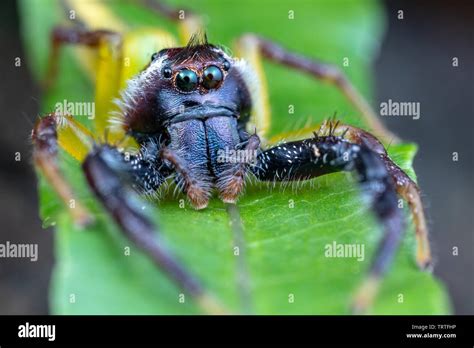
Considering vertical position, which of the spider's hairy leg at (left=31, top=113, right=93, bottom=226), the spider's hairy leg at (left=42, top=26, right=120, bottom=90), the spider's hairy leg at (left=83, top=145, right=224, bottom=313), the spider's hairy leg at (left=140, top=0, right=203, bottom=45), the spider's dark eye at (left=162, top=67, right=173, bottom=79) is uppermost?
the spider's hairy leg at (left=140, top=0, right=203, bottom=45)

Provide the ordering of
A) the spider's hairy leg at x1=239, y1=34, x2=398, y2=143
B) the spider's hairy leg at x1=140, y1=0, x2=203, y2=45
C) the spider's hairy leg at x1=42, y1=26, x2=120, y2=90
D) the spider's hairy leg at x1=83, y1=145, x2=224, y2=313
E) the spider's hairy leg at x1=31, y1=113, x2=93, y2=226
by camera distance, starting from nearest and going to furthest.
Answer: the spider's hairy leg at x1=83, y1=145, x2=224, y2=313 < the spider's hairy leg at x1=31, y1=113, x2=93, y2=226 < the spider's hairy leg at x1=42, y1=26, x2=120, y2=90 < the spider's hairy leg at x1=239, y1=34, x2=398, y2=143 < the spider's hairy leg at x1=140, y1=0, x2=203, y2=45

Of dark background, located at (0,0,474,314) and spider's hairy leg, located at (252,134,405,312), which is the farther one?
dark background, located at (0,0,474,314)

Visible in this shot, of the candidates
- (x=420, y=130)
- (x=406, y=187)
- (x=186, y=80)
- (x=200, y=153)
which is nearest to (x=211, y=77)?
(x=186, y=80)

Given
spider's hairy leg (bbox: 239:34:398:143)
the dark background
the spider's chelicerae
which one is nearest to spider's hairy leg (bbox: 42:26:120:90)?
the dark background

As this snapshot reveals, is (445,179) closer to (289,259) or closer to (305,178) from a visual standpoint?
(305,178)

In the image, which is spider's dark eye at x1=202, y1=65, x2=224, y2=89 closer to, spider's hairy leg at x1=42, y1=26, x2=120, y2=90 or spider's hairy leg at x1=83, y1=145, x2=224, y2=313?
spider's hairy leg at x1=83, y1=145, x2=224, y2=313

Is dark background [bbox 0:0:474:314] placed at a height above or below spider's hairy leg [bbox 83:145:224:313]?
above

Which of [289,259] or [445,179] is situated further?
[445,179]

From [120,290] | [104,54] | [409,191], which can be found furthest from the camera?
[104,54]
